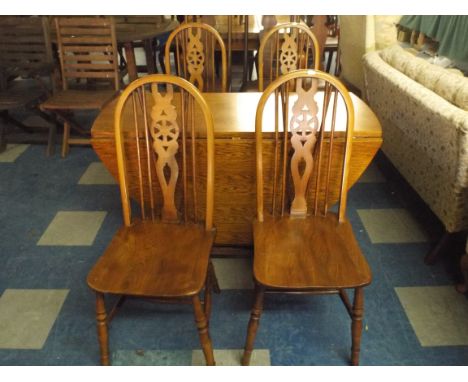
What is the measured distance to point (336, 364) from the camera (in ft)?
4.85

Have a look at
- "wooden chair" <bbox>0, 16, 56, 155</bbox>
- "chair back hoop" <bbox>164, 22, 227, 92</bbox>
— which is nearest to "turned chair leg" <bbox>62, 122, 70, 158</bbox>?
"wooden chair" <bbox>0, 16, 56, 155</bbox>

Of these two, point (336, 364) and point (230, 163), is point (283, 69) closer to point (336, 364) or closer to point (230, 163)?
point (230, 163)

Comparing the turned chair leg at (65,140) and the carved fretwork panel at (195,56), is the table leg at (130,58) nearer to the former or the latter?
the turned chair leg at (65,140)

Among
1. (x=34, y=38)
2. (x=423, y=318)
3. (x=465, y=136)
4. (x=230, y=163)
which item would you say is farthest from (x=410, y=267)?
(x=34, y=38)

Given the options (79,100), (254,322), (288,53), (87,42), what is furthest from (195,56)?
(254,322)

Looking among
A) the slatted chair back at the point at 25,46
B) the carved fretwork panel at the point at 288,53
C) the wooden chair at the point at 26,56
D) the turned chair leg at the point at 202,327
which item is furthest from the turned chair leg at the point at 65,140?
the turned chair leg at the point at 202,327

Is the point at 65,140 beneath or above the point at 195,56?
beneath

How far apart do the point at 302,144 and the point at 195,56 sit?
3.57 feet

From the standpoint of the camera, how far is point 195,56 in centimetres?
232

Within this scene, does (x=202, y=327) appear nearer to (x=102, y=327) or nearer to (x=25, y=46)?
(x=102, y=327)

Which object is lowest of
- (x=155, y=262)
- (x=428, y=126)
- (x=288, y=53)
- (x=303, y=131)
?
(x=155, y=262)

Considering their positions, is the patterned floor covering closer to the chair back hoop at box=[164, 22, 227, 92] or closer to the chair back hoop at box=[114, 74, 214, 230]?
the chair back hoop at box=[114, 74, 214, 230]

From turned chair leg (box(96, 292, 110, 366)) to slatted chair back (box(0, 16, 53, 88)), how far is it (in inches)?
93.0

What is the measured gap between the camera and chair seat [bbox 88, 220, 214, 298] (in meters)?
1.23
